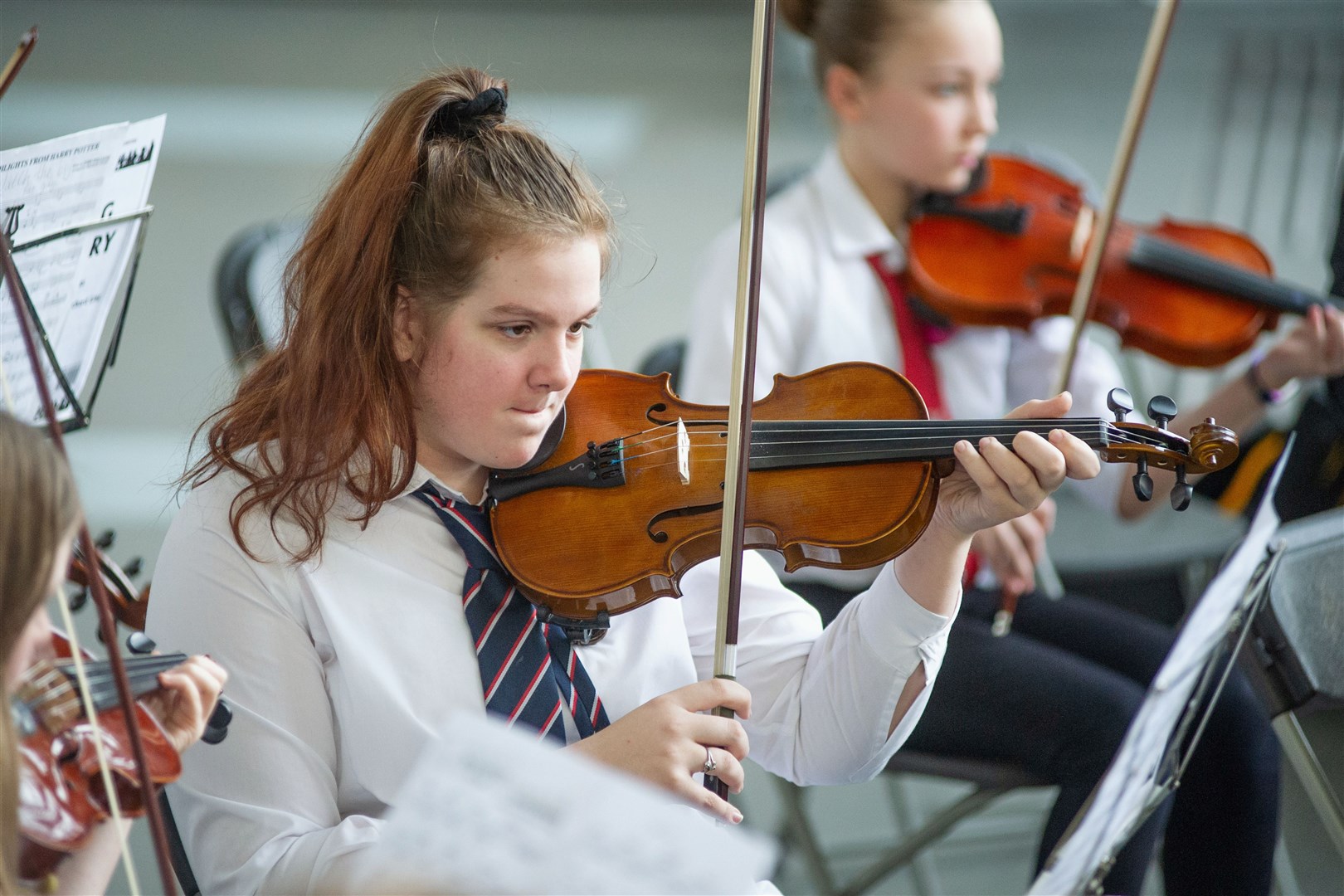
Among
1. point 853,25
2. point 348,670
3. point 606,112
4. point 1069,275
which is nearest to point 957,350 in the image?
point 1069,275

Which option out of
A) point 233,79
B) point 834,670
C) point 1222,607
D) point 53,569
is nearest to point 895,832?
point 834,670

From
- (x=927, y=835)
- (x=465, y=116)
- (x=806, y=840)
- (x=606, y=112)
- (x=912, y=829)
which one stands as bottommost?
(x=912, y=829)

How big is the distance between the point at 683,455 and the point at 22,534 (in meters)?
0.50

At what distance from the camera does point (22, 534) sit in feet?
2.37

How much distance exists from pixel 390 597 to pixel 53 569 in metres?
0.30

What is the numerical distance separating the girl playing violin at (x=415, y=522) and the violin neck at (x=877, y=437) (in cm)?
3

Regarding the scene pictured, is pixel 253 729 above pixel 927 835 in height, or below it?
above

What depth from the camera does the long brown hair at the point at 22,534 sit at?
2.27 feet

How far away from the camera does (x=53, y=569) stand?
0.73 metres

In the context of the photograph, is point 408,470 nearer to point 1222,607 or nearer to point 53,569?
point 53,569

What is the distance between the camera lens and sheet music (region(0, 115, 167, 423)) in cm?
97

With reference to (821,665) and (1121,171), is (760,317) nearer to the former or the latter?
(1121,171)

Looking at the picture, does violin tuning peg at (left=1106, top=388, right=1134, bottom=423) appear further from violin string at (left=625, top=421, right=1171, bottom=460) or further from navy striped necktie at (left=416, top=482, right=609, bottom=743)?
navy striped necktie at (left=416, top=482, right=609, bottom=743)

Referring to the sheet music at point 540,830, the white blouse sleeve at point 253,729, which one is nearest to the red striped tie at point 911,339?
the white blouse sleeve at point 253,729
